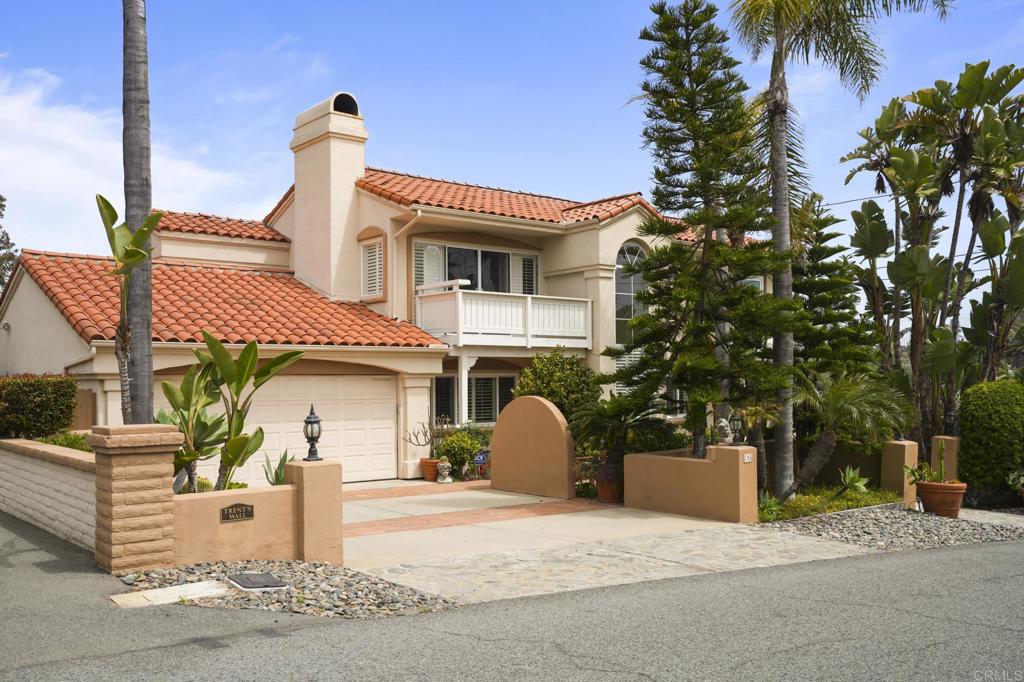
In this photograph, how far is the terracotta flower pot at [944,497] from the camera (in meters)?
15.3

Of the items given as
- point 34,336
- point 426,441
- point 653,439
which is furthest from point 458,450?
point 34,336

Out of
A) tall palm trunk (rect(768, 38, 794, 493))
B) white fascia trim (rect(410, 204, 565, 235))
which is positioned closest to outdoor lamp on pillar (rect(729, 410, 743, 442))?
tall palm trunk (rect(768, 38, 794, 493))

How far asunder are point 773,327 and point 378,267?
10.2m

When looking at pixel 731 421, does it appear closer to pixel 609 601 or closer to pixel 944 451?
pixel 944 451

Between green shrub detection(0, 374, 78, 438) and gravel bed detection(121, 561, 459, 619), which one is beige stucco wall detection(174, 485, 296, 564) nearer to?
gravel bed detection(121, 561, 459, 619)

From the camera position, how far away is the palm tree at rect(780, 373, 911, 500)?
1422 centimetres

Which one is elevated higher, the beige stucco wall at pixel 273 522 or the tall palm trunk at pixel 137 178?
the tall palm trunk at pixel 137 178

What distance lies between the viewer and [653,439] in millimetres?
16219

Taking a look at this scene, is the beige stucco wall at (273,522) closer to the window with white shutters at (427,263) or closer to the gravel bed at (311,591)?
the gravel bed at (311,591)

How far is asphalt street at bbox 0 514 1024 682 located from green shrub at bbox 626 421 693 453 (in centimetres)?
659

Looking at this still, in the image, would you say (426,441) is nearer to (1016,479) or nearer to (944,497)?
(944,497)

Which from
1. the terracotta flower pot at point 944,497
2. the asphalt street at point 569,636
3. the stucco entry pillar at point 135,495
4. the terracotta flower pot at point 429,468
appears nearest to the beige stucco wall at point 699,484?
the terracotta flower pot at point 944,497

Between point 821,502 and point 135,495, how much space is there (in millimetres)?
10320

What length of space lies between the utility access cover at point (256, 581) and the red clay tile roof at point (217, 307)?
Result: 317 inches
